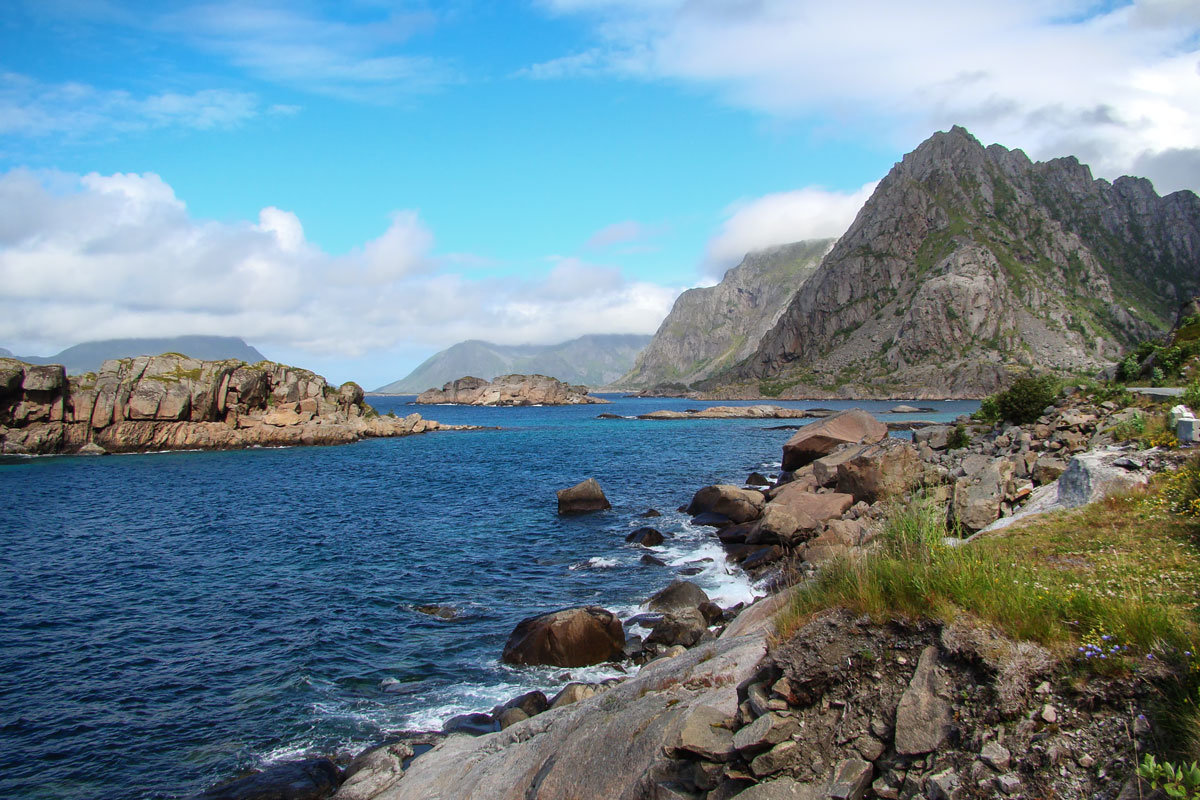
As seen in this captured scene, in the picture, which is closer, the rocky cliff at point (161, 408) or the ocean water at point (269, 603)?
the ocean water at point (269, 603)

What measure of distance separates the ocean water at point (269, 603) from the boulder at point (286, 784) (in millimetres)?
926

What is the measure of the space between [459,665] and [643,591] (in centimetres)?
904

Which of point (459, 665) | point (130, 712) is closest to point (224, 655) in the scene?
point (130, 712)

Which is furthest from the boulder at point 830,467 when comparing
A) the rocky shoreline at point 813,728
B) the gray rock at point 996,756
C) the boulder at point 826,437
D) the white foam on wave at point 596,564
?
the gray rock at point 996,756

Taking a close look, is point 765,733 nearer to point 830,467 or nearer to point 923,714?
point 923,714

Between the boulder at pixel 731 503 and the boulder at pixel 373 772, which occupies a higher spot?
the boulder at pixel 731 503

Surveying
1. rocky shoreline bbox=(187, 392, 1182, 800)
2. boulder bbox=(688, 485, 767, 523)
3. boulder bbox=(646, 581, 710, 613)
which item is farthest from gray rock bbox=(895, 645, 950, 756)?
boulder bbox=(688, 485, 767, 523)

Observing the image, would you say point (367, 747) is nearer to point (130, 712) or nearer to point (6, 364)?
point (130, 712)

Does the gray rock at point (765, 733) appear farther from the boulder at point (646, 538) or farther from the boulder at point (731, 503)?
the boulder at point (731, 503)

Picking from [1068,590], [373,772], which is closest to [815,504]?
[373,772]

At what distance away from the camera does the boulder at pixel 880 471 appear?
104ft

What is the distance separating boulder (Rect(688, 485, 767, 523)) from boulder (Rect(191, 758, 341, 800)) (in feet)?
89.2

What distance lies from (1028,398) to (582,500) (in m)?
27.9

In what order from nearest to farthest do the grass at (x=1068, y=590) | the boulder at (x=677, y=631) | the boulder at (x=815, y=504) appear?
the grass at (x=1068, y=590) → the boulder at (x=677, y=631) → the boulder at (x=815, y=504)
